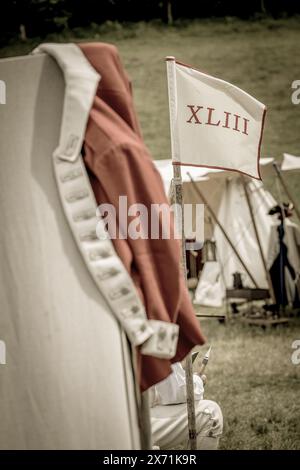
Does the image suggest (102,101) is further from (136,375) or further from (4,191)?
(136,375)

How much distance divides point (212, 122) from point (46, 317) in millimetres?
1359

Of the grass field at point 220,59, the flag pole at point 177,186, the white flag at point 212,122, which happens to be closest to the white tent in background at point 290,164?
the grass field at point 220,59

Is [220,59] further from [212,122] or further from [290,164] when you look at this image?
[212,122]

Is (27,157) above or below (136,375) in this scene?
above

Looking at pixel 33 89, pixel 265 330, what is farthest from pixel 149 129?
pixel 33 89

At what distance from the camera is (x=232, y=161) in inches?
112

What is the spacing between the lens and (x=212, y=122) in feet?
9.16

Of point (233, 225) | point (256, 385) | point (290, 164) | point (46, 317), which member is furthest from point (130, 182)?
point (233, 225)

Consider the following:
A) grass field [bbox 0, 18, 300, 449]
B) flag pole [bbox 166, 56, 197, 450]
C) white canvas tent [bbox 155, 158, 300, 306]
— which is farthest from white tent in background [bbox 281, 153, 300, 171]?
flag pole [bbox 166, 56, 197, 450]

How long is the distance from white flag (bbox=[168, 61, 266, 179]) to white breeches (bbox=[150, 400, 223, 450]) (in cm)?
99
